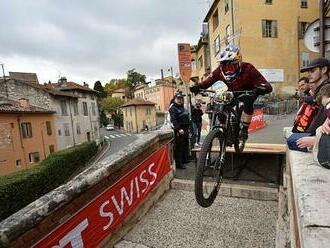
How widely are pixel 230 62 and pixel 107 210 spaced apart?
275 centimetres

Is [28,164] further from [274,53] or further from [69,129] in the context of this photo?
[274,53]

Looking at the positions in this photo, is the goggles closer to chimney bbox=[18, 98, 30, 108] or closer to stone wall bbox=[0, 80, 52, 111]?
Answer: chimney bbox=[18, 98, 30, 108]

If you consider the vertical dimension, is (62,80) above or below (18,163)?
above

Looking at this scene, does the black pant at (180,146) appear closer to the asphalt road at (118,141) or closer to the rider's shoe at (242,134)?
the rider's shoe at (242,134)

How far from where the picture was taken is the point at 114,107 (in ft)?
306

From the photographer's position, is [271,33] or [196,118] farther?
[271,33]

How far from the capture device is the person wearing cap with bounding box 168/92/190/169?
6.96 m

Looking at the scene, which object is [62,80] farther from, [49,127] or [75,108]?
[49,127]

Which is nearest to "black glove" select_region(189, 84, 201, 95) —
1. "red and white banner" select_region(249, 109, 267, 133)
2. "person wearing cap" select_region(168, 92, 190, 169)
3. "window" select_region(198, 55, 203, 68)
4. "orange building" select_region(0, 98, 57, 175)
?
"person wearing cap" select_region(168, 92, 190, 169)

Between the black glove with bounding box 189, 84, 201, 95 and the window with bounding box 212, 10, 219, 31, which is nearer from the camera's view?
the black glove with bounding box 189, 84, 201, 95

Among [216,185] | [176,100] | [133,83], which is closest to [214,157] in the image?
[216,185]

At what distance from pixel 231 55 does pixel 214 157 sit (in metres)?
1.48

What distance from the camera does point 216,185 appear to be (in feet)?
14.7

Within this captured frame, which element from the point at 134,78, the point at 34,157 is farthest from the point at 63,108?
the point at 134,78
